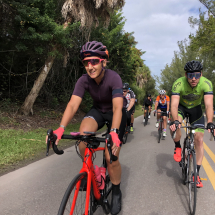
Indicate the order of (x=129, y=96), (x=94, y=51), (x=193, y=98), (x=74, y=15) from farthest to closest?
(x=74, y=15), (x=129, y=96), (x=193, y=98), (x=94, y=51)

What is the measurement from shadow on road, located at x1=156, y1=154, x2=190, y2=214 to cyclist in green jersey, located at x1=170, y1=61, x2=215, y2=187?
0.36 meters

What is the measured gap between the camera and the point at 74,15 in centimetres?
1016

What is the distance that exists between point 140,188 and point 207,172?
6.13 ft

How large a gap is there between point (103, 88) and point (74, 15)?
29.0 feet

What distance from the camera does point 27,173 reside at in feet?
13.6

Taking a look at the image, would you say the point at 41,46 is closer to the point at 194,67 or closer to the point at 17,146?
the point at 17,146

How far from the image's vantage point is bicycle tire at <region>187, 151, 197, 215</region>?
2.78 meters

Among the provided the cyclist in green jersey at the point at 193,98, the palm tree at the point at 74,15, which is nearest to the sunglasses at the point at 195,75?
the cyclist in green jersey at the point at 193,98

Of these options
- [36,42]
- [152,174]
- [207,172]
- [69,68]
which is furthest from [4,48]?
[207,172]

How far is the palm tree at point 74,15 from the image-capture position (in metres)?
10.0

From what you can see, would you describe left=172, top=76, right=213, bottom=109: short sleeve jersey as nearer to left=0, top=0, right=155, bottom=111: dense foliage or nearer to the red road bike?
the red road bike

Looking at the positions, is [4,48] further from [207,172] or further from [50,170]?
[207,172]

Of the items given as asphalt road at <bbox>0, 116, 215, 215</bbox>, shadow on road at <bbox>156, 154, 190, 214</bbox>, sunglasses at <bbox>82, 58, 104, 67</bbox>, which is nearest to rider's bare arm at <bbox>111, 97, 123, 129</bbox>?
sunglasses at <bbox>82, 58, 104, 67</bbox>

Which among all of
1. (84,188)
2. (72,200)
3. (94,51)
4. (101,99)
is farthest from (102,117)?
(72,200)
